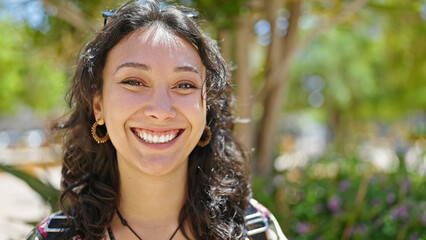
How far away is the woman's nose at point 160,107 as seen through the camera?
1485 millimetres

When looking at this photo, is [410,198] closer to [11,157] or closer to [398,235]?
[398,235]

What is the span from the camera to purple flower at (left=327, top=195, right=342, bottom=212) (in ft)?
12.1

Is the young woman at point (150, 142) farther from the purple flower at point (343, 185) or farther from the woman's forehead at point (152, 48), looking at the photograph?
the purple flower at point (343, 185)

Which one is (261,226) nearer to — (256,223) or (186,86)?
(256,223)

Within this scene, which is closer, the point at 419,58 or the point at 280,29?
the point at 280,29

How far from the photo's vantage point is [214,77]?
169 cm

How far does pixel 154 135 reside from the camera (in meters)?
1.53

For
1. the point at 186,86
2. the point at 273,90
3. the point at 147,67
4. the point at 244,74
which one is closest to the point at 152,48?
the point at 147,67

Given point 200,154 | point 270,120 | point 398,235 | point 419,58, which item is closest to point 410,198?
point 398,235

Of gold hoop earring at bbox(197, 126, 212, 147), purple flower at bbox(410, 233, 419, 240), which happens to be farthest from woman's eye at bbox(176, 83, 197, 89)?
purple flower at bbox(410, 233, 419, 240)

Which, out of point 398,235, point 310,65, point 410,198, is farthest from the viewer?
point 310,65

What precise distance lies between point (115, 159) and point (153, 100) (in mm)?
427

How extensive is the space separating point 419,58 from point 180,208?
5.99 metres

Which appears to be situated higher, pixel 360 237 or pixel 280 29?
pixel 280 29
